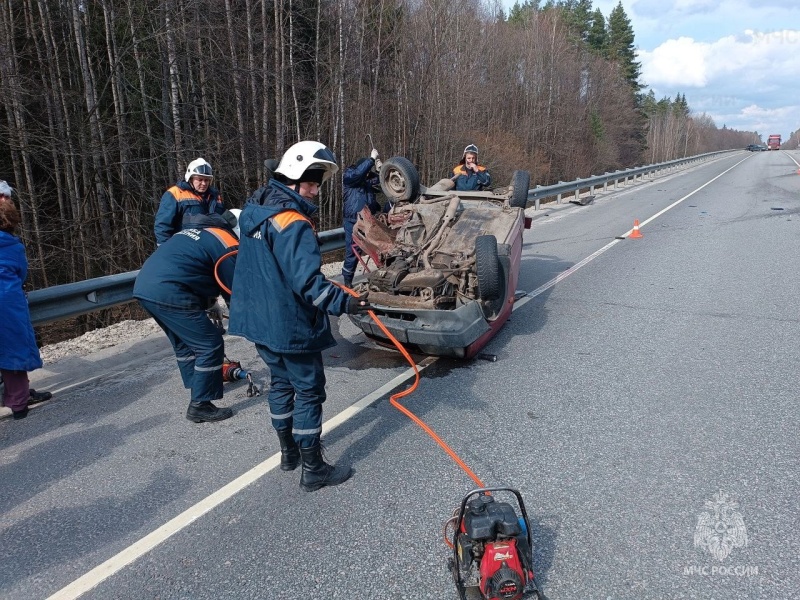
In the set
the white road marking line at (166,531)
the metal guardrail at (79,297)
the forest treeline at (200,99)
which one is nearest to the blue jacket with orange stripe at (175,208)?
the metal guardrail at (79,297)

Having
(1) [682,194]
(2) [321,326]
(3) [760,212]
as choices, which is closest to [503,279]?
(2) [321,326]

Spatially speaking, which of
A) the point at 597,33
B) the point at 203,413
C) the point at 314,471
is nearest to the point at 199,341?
the point at 203,413

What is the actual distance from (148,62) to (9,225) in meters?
9.65

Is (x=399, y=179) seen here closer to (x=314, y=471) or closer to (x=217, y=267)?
(x=217, y=267)

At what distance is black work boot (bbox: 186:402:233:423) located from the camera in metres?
4.02

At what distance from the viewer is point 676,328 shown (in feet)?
18.8

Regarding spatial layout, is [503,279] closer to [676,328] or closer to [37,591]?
[676,328]

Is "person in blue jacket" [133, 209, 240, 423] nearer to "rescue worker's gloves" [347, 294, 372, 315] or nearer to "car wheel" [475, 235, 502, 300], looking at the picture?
"rescue worker's gloves" [347, 294, 372, 315]

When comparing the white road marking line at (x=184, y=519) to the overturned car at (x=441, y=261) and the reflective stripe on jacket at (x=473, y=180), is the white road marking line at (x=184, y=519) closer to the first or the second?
the overturned car at (x=441, y=261)

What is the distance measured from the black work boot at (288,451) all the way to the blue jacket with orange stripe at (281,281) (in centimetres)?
61

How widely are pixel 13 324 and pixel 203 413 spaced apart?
1596 millimetres

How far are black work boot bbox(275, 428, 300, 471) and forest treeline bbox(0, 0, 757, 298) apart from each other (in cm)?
792

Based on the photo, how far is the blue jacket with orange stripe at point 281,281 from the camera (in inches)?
A: 114

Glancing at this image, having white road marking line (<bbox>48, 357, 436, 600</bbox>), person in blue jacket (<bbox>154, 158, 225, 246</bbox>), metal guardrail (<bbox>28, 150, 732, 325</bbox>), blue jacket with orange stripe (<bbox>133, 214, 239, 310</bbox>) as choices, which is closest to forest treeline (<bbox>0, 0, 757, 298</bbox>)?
metal guardrail (<bbox>28, 150, 732, 325</bbox>)
